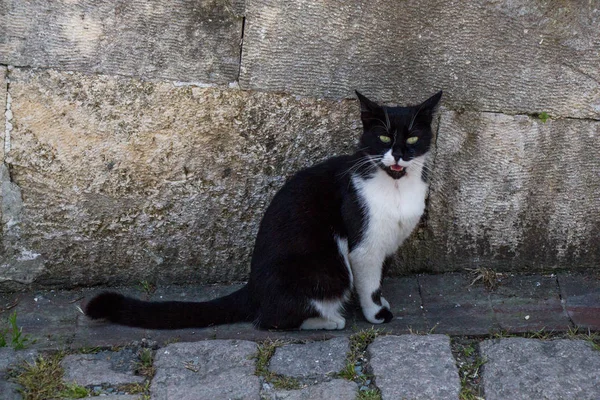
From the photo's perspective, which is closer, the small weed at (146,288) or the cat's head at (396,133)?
the cat's head at (396,133)

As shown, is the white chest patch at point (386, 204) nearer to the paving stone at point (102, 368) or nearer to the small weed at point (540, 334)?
the small weed at point (540, 334)

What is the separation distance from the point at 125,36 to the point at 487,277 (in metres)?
2.13

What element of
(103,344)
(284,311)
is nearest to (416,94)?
(284,311)

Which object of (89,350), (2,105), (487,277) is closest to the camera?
(89,350)

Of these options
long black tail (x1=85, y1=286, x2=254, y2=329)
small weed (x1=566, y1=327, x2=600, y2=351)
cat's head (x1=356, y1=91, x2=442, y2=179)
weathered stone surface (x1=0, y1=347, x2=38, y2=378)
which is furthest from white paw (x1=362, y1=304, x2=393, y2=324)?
weathered stone surface (x1=0, y1=347, x2=38, y2=378)

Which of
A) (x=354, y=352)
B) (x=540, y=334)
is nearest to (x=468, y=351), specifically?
(x=540, y=334)

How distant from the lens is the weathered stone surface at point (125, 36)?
359 cm

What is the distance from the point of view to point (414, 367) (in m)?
3.28

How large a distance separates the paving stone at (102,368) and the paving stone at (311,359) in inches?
23.4

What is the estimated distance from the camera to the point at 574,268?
410 cm

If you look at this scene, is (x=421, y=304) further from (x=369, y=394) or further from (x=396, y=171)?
(x=369, y=394)

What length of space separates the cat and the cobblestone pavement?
0.09m

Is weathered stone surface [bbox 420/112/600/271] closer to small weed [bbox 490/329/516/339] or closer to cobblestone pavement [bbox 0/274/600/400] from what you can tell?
cobblestone pavement [bbox 0/274/600/400]

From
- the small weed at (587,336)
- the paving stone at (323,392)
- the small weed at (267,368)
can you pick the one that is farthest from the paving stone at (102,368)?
the small weed at (587,336)
